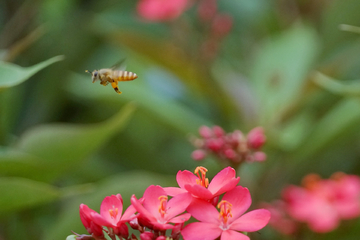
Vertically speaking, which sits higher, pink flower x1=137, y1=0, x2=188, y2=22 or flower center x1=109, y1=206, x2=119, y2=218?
pink flower x1=137, y1=0, x2=188, y2=22

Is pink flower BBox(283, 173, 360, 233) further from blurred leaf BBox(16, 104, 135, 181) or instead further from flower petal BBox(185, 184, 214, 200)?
flower petal BBox(185, 184, 214, 200)

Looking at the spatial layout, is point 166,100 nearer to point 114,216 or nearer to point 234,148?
point 234,148

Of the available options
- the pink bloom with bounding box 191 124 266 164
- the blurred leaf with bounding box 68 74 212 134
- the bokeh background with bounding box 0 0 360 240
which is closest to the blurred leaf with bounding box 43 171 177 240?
the bokeh background with bounding box 0 0 360 240

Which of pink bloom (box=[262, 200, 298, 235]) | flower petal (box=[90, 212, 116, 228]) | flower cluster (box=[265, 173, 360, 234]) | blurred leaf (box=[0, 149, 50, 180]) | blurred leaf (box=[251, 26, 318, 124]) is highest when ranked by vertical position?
blurred leaf (box=[251, 26, 318, 124])

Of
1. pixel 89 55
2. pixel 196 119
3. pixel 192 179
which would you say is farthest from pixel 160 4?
pixel 192 179

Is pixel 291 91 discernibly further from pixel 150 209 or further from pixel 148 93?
pixel 150 209

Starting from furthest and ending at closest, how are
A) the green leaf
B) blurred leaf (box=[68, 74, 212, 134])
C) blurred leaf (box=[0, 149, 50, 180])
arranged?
blurred leaf (box=[68, 74, 212, 134]) < blurred leaf (box=[0, 149, 50, 180]) < the green leaf

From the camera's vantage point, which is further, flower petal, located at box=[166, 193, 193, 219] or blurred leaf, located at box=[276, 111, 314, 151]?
blurred leaf, located at box=[276, 111, 314, 151]
